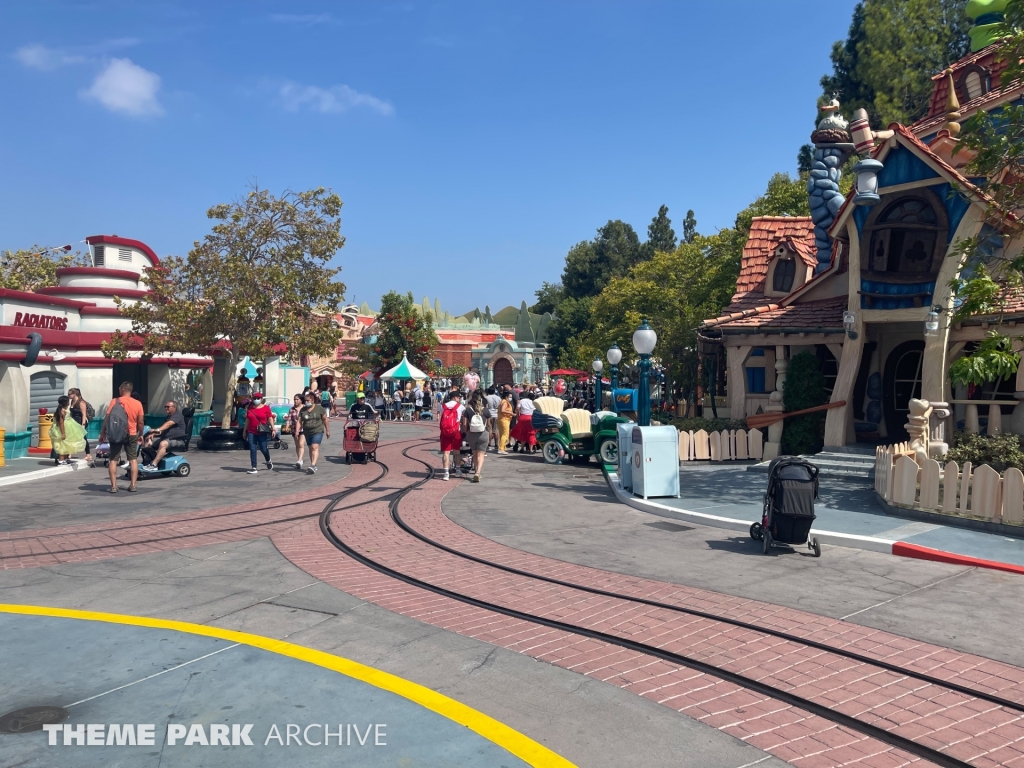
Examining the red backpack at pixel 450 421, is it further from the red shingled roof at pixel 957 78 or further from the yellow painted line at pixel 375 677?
the red shingled roof at pixel 957 78

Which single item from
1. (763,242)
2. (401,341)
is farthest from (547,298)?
(763,242)

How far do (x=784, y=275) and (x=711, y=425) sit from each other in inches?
186

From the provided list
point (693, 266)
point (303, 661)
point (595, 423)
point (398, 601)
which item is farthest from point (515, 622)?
point (693, 266)

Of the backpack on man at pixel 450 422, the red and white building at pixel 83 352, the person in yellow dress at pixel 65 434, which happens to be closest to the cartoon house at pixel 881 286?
the backpack on man at pixel 450 422

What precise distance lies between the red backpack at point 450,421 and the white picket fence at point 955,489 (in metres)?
7.16

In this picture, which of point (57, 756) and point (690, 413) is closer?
point (57, 756)

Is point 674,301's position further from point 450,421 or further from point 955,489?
point 955,489

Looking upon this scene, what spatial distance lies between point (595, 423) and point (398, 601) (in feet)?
36.2

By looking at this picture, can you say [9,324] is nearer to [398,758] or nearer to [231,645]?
[231,645]

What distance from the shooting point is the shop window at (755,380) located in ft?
61.2

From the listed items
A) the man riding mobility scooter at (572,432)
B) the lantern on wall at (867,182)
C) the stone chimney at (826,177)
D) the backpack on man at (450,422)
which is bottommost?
the man riding mobility scooter at (572,432)

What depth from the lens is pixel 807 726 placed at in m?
4.70

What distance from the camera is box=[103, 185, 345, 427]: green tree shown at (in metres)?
20.5

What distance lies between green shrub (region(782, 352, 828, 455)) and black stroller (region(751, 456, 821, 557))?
26.7 ft
